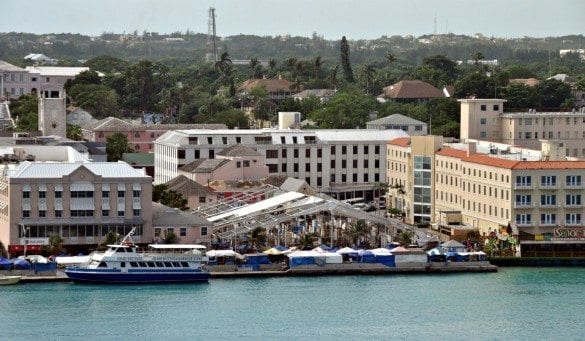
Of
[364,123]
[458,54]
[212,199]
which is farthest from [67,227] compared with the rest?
[458,54]

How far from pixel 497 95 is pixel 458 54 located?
264ft

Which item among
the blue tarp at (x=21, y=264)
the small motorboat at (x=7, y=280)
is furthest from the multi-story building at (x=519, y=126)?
the small motorboat at (x=7, y=280)

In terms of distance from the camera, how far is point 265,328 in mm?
33969

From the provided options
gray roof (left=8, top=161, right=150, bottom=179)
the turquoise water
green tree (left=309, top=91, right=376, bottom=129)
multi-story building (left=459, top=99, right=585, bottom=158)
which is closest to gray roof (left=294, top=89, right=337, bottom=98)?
green tree (left=309, top=91, right=376, bottom=129)

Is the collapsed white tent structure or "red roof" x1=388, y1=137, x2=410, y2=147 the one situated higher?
"red roof" x1=388, y1=137, x2=410, y2=147

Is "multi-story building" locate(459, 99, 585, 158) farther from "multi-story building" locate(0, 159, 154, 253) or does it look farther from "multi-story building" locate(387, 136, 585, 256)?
"multi-story building" locate(0, 159, 154, 253)

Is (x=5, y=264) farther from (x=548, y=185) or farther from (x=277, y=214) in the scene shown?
(x=548, y=185)

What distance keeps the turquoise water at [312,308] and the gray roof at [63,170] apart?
126 inches

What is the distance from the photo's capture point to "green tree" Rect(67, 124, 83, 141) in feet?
197

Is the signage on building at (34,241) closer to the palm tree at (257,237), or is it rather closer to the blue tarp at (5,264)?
the blue tarp at (5,264)

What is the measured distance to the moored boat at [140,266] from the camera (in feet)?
128

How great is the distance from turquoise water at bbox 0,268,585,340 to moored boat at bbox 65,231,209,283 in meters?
0.30

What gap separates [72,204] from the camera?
4122 centimetres

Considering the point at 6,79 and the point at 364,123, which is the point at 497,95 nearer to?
the point at 364,123
